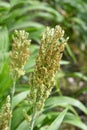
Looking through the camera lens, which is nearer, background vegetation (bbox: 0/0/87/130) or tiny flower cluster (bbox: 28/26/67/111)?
tiny flower cluster (bbox: 28/26/67/111)

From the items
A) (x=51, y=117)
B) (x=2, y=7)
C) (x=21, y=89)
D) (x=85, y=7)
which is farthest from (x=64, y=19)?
(x=51, y=117)

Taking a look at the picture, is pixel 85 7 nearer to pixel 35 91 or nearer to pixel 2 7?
pixel 2 7

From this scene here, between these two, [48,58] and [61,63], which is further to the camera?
[61,63]

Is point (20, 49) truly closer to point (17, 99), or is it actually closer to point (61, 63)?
point (17, 99)

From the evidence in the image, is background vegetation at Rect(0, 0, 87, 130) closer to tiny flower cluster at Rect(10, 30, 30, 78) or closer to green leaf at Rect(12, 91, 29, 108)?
green leaf at Rect(12, 91, 29, 108)

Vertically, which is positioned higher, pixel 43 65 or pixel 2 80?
pixel 43 65

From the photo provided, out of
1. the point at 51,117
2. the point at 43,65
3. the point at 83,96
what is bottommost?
the point at 83,96

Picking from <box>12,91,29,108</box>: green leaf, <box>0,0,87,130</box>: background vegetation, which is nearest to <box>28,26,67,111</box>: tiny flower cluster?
<box>0,0,87,130</box>: background vegetation

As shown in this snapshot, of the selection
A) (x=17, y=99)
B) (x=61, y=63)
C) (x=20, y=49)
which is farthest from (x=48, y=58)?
(x=61, y=63)
